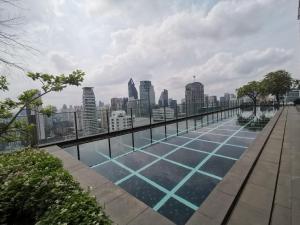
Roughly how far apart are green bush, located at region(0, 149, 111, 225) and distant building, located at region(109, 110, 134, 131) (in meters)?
5.77

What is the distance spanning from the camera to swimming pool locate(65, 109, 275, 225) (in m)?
2.72

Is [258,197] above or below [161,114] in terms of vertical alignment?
below

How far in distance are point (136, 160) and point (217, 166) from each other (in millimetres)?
2169

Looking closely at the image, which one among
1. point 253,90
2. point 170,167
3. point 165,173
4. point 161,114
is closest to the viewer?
point 165,173

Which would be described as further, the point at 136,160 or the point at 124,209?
the point at 136,160

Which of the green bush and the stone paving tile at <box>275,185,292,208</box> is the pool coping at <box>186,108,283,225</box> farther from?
the green bush

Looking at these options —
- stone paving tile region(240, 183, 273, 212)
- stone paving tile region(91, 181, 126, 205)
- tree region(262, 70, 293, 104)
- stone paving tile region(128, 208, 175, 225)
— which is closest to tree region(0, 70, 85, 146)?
stone paving tile region(91, 181, 126, 205)

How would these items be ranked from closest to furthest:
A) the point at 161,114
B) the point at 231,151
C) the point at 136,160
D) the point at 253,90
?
the point at 136,160, the point at 231,151, the point at 161,114, the point at 253,90

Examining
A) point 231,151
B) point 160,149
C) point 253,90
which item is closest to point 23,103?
point 160,149

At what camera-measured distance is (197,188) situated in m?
3.01

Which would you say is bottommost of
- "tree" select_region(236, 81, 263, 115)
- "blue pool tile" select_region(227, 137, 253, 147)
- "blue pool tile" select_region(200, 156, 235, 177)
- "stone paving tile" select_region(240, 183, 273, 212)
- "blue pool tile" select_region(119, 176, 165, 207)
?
"blue pool tile" select_region(119, 176, 165, 207)

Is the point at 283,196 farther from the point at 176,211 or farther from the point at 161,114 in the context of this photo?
the point at 161,114

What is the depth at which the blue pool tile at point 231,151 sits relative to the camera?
4.50 metres

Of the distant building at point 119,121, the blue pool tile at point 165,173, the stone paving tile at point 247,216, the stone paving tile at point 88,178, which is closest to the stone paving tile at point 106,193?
the stone paving tile at point 88,178
